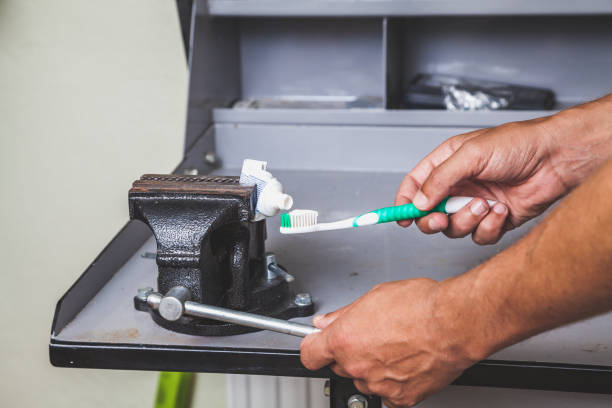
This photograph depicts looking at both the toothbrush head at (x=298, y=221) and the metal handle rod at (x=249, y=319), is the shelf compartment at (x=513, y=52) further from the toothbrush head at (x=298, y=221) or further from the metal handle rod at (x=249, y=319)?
the metal handle rod at (x=249, y=319)

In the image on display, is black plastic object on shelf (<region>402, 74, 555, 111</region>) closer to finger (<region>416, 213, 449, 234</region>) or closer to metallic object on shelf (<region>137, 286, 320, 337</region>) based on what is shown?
finger (<region>416, 213, 449, 234</region>)

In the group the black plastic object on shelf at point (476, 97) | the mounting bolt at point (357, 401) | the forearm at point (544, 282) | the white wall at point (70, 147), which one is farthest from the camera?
the white wall at point (70, 147)

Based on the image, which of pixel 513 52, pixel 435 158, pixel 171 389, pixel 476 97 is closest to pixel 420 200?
pixel 435 158

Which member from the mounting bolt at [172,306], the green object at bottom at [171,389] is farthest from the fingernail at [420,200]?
the green object at bottom at [171,389]

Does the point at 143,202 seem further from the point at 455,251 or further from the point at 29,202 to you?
the point at 29,202

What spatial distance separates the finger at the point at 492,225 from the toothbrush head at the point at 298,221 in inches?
10.3

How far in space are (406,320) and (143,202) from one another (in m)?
0.34

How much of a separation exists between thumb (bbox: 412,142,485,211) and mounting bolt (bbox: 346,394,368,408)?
Answer: 26cm

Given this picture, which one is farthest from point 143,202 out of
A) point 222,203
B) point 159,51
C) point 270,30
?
point 159,51

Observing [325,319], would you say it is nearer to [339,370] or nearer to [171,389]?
[339,370]

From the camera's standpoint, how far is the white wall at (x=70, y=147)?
64.4 inches

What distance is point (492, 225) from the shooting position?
2.86ft

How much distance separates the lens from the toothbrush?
30.9 inches

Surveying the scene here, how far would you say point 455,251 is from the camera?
97 centimetres
